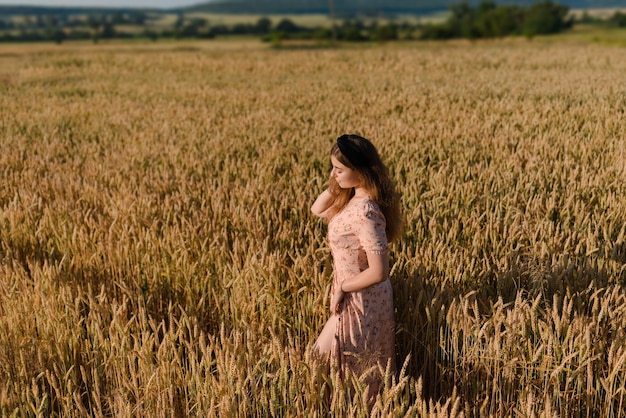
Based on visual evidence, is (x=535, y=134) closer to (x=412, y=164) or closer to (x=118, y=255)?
(x=412, y=164)

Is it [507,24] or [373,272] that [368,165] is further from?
[507,24]

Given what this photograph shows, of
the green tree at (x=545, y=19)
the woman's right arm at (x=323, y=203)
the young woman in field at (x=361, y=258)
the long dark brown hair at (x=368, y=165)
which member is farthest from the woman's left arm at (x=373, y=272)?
the green tree at (x=545, y=19)

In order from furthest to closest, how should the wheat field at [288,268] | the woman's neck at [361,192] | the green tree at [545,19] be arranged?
the green tree at [545,19] < the woman's neck at [361,192] < the wheat field at [288,268]

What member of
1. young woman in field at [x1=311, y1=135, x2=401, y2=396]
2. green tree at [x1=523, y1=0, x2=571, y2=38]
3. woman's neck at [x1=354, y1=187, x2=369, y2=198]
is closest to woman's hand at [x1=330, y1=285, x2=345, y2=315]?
young woman in field at [x1=311, y1=135, x2=401, y2=396]

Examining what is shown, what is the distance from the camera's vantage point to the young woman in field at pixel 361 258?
7.29 feet

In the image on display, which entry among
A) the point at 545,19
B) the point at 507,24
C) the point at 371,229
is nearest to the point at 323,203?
the point at 371,229

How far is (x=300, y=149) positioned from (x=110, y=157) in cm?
222

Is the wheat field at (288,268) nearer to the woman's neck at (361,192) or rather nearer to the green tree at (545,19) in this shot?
the woman's neck at (361,192)

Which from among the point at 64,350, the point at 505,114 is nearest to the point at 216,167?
the point at 64,350

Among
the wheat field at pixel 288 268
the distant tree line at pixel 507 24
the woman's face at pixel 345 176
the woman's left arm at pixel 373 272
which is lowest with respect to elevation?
the wheat field at pixel 288 268

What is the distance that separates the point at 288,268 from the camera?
2723 mm

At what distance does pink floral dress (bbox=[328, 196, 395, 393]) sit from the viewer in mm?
2252

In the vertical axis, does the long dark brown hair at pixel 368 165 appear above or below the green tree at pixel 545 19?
below

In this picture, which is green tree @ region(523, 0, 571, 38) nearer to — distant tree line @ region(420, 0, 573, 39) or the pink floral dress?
distant tree line @ region(420, 0, 573, 39)
